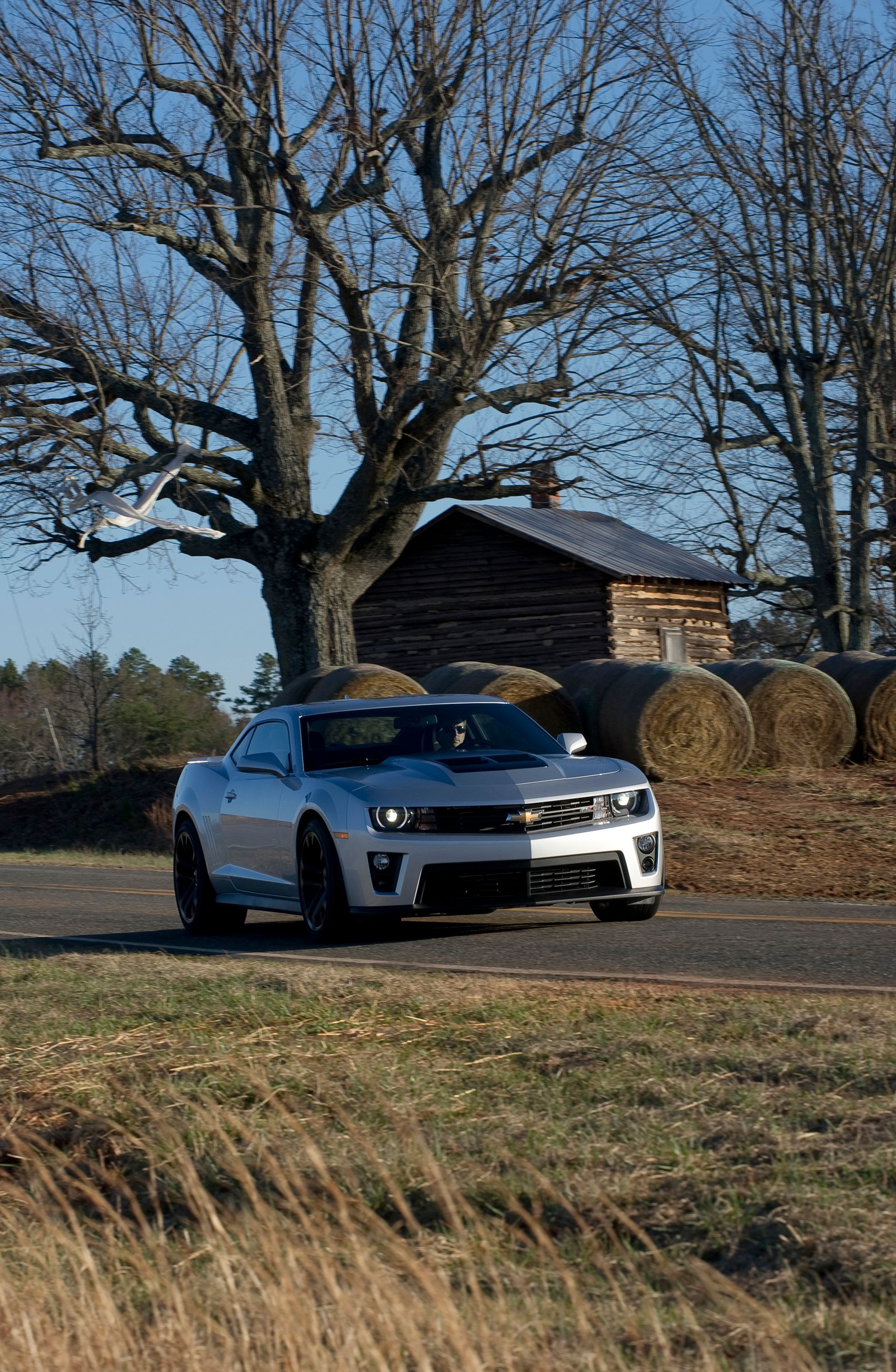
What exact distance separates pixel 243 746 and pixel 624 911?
3.06 metres

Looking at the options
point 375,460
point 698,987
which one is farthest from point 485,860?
point 375,460

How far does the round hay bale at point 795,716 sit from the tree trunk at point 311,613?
7035 millimetres

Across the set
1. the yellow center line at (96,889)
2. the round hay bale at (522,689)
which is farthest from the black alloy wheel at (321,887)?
the round hay bale at (522,689)

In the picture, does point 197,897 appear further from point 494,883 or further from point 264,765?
point 494,883

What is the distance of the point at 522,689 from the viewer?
68.2 ft

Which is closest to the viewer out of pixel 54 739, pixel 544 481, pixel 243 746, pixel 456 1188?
pixel 456 1188

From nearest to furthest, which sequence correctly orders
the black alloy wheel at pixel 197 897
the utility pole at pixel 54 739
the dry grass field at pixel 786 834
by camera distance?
the black alloy wheel at pixel 197 897, the dry grass field at pixel 786 834, the utility pole at pixel 54 739

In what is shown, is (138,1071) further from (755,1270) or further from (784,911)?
(784,911)

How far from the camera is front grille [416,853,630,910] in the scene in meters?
9.38

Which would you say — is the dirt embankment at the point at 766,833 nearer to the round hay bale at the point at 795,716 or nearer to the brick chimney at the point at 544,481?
the round hay bale at the point at 795,716

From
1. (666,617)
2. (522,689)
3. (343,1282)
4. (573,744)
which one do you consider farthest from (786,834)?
(666,617)

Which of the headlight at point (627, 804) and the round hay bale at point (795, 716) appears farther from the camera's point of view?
the round hay bale at point (795, 716)

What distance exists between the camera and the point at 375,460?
25.4m

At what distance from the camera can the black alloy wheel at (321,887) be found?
9703mm
